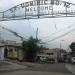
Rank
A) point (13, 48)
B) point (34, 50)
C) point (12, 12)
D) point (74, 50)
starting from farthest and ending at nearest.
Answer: point (34, 50), point (13, 48), point (74, 50), point (12, 12)

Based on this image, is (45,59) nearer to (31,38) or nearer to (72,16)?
(31,38)

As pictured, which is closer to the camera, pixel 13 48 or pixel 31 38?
pixel 13 48

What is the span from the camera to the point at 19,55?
68.3m

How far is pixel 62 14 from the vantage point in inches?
945

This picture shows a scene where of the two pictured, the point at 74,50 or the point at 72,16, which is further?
the point at 74,50

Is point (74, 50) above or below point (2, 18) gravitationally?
below

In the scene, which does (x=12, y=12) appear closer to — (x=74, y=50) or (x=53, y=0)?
(x=53, y=0)

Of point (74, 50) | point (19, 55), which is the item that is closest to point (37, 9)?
point (74, 50)

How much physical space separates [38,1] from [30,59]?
49.8m

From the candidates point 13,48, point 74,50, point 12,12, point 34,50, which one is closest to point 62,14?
point 12,12

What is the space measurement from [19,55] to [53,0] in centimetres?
4520

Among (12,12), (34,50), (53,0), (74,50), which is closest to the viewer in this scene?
(53,0)

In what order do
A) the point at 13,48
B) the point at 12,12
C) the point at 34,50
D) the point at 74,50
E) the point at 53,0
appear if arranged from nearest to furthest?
1. the point at 53,0
2. the point at 12,12
3. the point at 74,50
4. the point at 13,48
5. the point at 34,50

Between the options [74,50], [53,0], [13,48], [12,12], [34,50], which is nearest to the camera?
[53,0]
